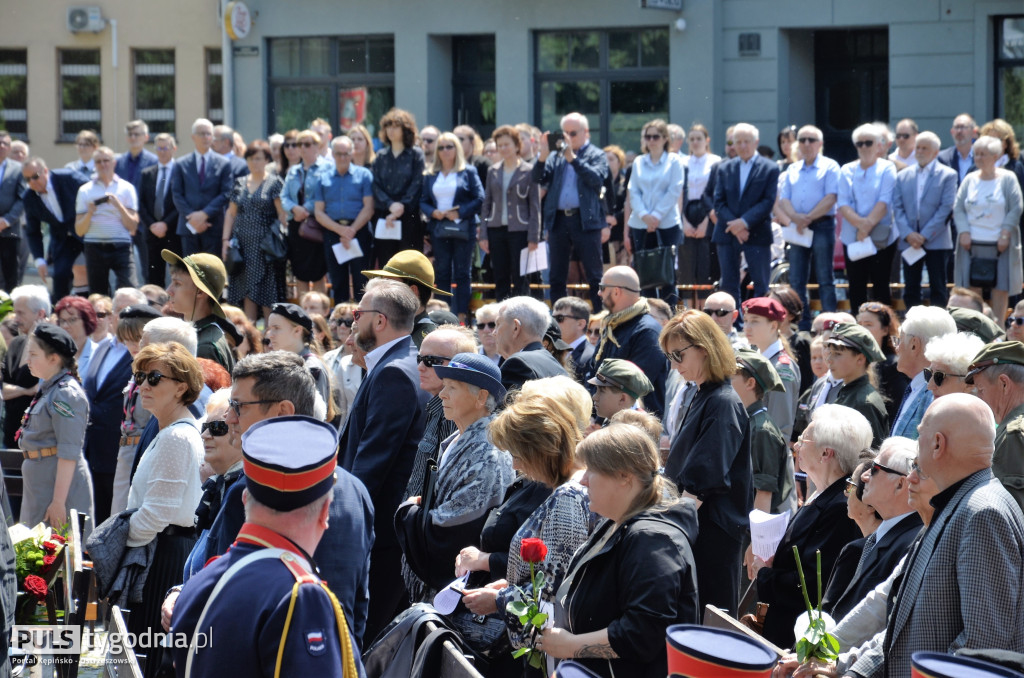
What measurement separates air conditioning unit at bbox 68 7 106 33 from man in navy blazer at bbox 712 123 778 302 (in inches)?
626

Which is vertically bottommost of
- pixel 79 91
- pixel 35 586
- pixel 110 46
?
pixel 35 586

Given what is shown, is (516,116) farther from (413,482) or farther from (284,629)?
(284,629)

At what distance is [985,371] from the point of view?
542 centimetres

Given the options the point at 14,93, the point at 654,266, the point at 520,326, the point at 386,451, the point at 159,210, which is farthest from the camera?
the point at 14,93

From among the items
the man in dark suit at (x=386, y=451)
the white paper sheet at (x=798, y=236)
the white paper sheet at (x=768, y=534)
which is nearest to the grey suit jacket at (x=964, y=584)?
the white paper sheet at (x=768, y=534)

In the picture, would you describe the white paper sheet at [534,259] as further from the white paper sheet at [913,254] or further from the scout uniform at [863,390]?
the scout uniform at [863,390]

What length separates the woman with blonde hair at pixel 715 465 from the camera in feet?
19.1

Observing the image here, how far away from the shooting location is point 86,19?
2416 cm

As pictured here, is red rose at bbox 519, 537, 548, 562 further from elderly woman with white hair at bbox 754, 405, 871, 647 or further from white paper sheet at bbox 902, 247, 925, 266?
white paper sheet at bbox 902, 247, 925, 266

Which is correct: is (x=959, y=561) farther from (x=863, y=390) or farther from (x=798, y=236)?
(x=798, y=236)

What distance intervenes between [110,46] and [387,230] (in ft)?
45.2

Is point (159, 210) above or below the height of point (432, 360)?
above

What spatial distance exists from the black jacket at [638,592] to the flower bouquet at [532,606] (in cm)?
12

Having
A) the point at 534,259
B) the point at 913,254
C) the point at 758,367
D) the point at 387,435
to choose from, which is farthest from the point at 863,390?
the point at 534,259
